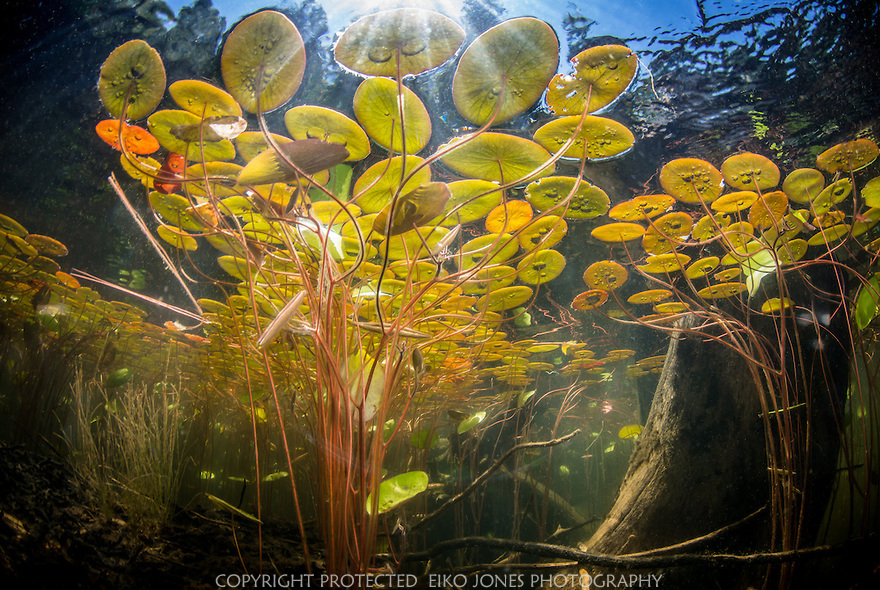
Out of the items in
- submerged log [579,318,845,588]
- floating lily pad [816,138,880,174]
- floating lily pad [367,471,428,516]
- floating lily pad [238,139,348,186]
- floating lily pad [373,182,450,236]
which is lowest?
submerged log [579,318,845,588]

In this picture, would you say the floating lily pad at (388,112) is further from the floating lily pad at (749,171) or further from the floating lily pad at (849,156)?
the floating lily pad at (849,156)

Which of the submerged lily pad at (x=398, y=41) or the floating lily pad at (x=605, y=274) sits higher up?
the submerged lily pad at (x=398, y=41)

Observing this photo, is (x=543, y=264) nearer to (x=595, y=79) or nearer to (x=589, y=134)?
(x=589, y=134)

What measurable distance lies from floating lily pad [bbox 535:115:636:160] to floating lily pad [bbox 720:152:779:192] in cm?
97

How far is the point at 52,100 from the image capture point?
2104mm

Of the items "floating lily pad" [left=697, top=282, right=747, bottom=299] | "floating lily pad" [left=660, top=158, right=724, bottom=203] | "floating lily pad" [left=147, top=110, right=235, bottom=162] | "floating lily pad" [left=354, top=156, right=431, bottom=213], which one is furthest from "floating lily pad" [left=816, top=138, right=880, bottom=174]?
"floating lily pad" [left=147, top=110, right=235, bottom=162]

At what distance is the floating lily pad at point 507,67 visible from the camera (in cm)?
119

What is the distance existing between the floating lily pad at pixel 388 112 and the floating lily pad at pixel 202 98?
0.56 m

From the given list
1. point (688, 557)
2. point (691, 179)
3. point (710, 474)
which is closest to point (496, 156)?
point (691, 179)

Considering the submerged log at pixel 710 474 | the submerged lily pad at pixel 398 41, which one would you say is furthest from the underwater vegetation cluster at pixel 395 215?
the submerged log at pixel 710 474

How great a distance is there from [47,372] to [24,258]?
12.6ft

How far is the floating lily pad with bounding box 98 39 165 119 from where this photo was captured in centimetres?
135

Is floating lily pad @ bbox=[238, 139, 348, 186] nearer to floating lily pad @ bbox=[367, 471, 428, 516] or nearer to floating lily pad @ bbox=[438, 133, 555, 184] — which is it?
floating lily pad @ bbox=[438, 133, 555, 184]

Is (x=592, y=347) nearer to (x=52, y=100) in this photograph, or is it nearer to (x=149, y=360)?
(x=52, y=100)
